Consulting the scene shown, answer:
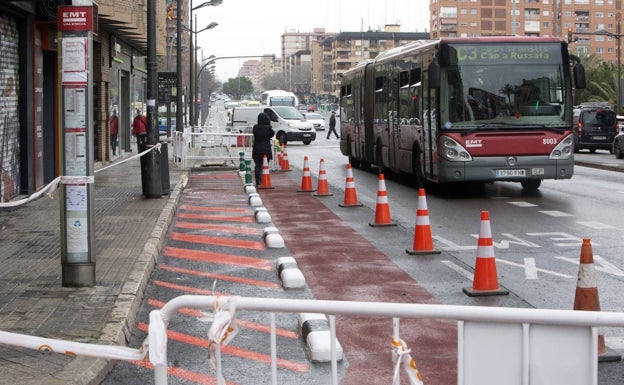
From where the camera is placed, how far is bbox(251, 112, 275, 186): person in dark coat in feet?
71.5

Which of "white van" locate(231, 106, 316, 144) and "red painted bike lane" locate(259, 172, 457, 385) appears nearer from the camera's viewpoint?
"red painted bike lane" locate(259, 172, 457, 385)

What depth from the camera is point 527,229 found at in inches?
538

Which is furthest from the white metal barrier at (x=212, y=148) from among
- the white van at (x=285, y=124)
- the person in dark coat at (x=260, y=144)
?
the white van at (x=285, y=124)

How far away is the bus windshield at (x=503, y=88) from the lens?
1802 centimetres

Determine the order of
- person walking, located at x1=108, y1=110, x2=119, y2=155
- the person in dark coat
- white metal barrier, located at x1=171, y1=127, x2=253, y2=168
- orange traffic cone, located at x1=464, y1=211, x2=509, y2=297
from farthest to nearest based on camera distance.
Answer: person walking, located at x1=108, y1=110, x2=119, y2=155 → white metal barrier, located at x1=171, y1=127, x2=253, y2=168 → the person in dark coat → orange traffic cone, located at x1=464, y1=211, x2=509, y2=297

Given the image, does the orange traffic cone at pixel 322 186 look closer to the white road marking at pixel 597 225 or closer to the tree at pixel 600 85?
the white road marking at pixel 597 225

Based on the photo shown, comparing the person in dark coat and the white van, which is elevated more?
the white van

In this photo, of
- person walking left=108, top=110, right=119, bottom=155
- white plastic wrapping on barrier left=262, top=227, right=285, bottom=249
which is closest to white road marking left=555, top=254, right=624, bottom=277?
white plastic wrapping on barrier left=262, top=227, right=285, bottom=249

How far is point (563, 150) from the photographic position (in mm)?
18156

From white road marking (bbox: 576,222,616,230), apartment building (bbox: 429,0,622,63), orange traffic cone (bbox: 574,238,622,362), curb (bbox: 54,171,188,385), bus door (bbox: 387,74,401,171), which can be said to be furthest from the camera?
apartment building (bbox: 429,0,622,63)

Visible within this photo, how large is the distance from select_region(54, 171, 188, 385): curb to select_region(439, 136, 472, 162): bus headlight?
22.4ft

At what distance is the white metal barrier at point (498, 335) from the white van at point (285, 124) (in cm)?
4270

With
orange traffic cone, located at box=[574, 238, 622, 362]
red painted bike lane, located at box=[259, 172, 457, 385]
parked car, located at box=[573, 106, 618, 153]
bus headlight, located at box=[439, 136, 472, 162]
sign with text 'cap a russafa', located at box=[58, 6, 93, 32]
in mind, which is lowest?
→ red painted bike lane, located at box=[259, 172, 457, 385]

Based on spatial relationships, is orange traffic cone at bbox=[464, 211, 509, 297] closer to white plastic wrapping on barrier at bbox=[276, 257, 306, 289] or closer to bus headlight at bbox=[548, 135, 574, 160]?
white plastic wrapping on barrier at bbox=[276, 257, 306, 289]
